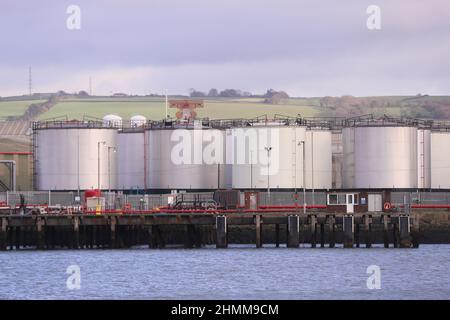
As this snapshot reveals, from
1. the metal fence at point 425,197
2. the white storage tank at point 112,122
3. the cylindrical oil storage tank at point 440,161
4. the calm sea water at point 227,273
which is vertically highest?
the white storage tank at point 112,122

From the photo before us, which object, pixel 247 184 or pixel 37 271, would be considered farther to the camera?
pixel 247 184

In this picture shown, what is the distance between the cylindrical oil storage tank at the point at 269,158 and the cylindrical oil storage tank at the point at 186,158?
17.0ft

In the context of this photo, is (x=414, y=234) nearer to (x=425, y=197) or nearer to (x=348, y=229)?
(x=348, y=229)

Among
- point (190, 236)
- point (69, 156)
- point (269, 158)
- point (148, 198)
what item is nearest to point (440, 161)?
point (269, 158)

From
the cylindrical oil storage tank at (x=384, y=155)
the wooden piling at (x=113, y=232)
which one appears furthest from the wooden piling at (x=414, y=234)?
the cylindrical oil storage tank at (x=384, y=155)

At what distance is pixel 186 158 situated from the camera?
14300 cm

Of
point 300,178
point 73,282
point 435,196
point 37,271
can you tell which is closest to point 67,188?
point 300,178

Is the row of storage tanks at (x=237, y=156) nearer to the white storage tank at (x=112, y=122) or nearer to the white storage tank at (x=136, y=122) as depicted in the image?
the white storage tank at (x=112, y=122)

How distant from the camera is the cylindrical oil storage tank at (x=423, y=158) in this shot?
14450 centimetres

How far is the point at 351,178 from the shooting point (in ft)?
463

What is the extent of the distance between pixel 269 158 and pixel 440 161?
22307mm

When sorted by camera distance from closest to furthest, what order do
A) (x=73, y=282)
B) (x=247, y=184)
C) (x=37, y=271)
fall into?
1. (x=73, y=282)
2. (x=37, y=271)
3. (x=247, y=184)

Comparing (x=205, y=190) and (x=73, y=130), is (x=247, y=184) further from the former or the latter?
(x=73, y=130)
